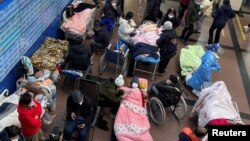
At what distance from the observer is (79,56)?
20.3ft

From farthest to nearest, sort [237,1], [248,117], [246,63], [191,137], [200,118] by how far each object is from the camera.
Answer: [237,1]
[246,63]
[248,117]
[200,118]
[191,137]

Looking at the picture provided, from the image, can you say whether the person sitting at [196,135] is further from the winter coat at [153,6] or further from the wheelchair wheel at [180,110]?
the winter coat at [153,6]

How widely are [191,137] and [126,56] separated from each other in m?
2.66

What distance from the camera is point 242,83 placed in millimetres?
7707

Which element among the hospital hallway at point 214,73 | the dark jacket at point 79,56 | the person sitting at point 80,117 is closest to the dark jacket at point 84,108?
the person sitting at point 80,117

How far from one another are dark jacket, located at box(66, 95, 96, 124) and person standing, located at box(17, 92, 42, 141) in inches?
23.2

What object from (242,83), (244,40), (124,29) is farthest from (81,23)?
(244,40)

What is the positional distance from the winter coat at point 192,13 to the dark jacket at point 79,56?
388cm

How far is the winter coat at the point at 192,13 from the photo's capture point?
8.79 meters

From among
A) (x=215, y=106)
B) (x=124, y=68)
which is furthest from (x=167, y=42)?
(x=215, y=106)

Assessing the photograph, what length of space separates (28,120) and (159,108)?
249cm

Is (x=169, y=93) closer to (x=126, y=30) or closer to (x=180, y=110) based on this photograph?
(x=180, y=110)

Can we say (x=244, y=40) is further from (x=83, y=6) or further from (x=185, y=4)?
(x=83, y=6)

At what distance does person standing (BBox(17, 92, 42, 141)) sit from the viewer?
434cm
